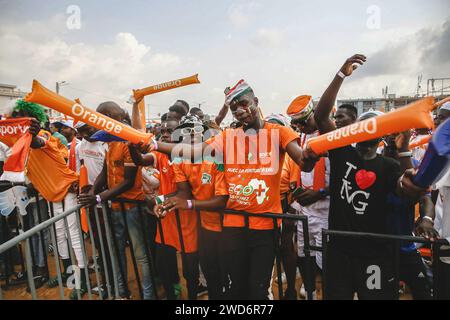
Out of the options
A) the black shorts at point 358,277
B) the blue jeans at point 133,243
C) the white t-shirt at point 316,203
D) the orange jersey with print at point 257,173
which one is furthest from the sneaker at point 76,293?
the white t-shirt at point 316,203

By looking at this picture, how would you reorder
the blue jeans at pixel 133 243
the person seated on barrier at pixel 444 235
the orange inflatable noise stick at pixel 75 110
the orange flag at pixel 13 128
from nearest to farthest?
the orange inflatable noise stick at pixel 75 110 < the person seated on barrier at pixel 444 235 < the blue jeans at pixel 133 243 < the orange flag at pixel 13 128

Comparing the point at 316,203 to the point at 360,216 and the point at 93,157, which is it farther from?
the point at 93,157

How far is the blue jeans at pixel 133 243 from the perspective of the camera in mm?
3158

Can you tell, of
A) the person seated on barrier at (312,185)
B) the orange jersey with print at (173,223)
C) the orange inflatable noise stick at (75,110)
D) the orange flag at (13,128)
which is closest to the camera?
the orange inflatable noise stick at (75,110)

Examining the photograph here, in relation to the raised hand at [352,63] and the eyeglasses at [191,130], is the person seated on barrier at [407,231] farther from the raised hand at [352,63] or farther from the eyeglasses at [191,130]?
the eyeglasses at [191,130]

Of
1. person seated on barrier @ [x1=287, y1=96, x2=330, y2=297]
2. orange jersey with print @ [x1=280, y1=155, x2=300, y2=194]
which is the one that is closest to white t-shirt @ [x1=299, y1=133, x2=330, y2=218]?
person seated on barrier @ [x1=287, y1=96, x2=330, y2=297]

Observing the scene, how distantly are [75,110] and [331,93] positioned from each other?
1.96m

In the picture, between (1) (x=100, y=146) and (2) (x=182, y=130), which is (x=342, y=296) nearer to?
(2) (x=182, y=130)

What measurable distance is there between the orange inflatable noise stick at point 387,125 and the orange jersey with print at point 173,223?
4.77 feet

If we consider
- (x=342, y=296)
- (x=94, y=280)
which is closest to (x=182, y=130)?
(x=342, y=296)

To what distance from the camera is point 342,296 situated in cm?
218

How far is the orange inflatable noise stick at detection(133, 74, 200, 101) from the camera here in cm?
338

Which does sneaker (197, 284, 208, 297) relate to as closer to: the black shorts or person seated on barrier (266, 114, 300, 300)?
person seated on barrier (266, 114, 300, 300)
